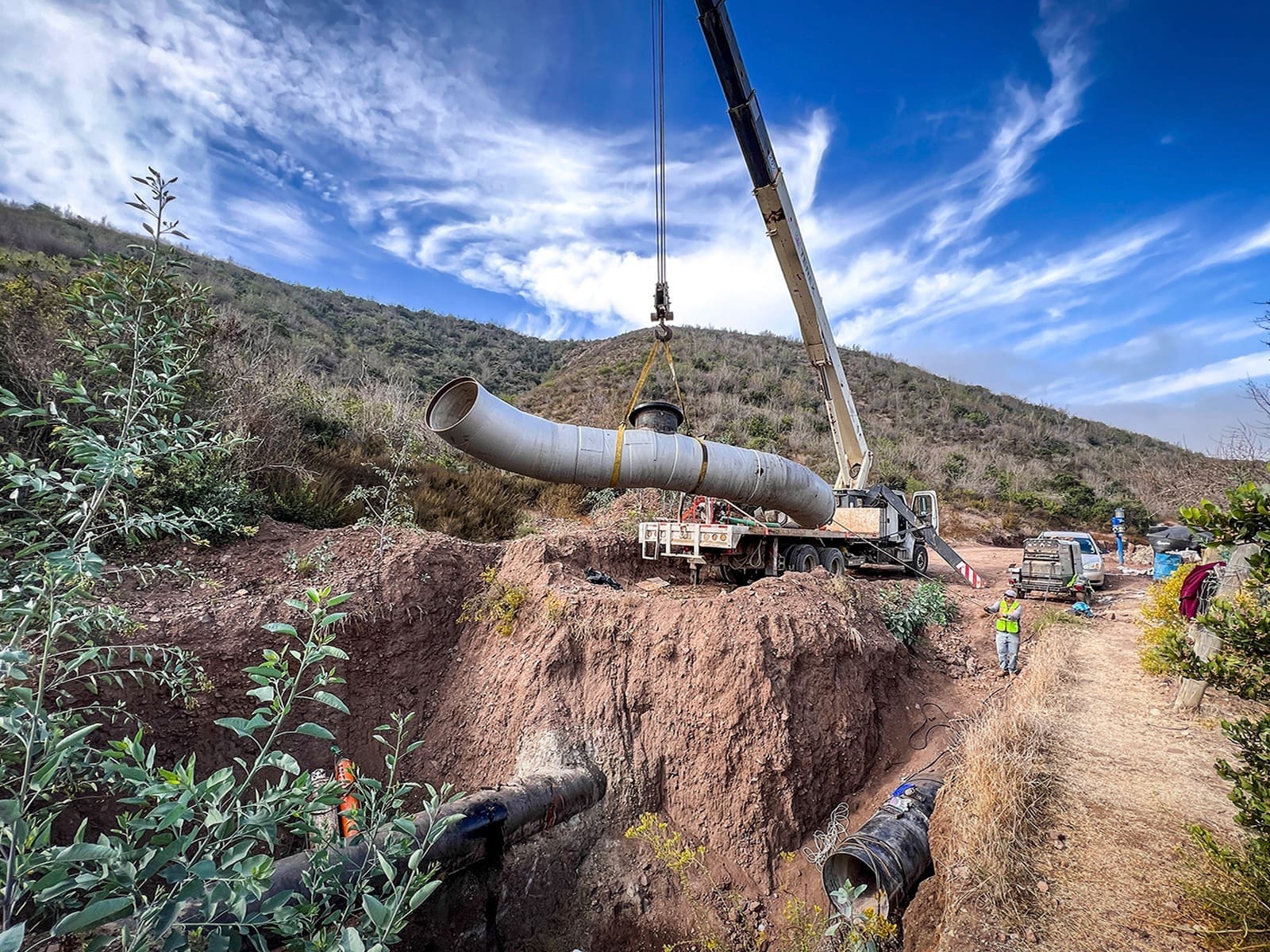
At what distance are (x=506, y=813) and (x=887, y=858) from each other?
309 centimetres

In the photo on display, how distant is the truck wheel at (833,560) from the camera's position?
1043 cm

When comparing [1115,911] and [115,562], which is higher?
[115,562]

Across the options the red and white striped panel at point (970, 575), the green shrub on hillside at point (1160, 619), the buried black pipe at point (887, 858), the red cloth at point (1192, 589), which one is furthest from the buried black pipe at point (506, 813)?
the red and white striped panel at point (970, 575)

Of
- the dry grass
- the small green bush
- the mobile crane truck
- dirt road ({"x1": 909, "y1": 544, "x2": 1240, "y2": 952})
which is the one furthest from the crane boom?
the dry grass

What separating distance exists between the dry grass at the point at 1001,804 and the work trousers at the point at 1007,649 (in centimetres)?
115

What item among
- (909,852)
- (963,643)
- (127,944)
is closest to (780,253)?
(963,643)

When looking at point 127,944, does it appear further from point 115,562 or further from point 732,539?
point 732,539

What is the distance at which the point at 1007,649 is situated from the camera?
8.00m

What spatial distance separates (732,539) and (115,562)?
7.23 meters

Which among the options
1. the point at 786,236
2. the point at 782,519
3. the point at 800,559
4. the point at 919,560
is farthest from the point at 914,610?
the point at 786,236

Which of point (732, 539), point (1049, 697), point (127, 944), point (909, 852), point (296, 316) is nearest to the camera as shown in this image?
point (127, 944)

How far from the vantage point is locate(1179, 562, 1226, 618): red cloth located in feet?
24.9

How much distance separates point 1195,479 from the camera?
14797 millimetres

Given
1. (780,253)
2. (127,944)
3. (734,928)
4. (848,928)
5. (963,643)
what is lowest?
(734,928)
